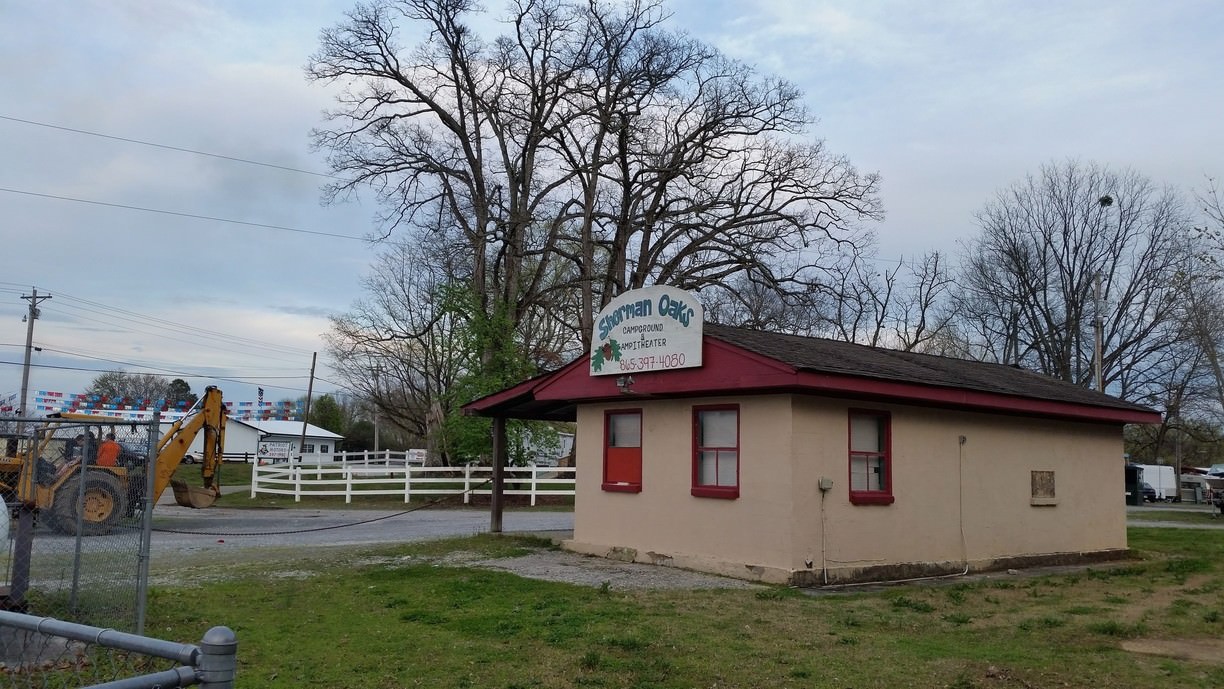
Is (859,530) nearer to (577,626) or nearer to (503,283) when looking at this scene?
(577,626)

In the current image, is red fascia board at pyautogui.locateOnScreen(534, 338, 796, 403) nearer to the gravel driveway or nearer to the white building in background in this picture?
the gravel driveway

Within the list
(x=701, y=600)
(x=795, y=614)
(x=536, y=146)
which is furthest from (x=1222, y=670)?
(x=536, y=146)

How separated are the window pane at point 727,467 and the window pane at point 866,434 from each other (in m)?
1.63

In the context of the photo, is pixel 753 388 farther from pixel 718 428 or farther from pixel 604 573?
pixel 604 573

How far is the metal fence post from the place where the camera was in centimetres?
294

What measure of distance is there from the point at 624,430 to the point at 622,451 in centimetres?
35

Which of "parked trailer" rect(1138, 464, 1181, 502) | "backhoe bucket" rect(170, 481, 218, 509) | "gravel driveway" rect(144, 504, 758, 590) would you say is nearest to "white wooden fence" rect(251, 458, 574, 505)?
"gravel driveway" rect(144, 504, 758, 590)

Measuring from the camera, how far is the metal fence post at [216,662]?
294 cm

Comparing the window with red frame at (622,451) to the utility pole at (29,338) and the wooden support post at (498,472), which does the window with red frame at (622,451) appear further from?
the utility pole at (29,338)

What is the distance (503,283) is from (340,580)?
24.7 m

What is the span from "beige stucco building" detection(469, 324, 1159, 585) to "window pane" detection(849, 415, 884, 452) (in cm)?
2

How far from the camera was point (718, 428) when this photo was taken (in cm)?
1392

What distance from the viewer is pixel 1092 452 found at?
56.9 feet

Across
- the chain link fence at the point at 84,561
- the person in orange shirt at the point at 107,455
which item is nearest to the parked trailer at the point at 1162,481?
the person in orange shirt at the point at 107,455
